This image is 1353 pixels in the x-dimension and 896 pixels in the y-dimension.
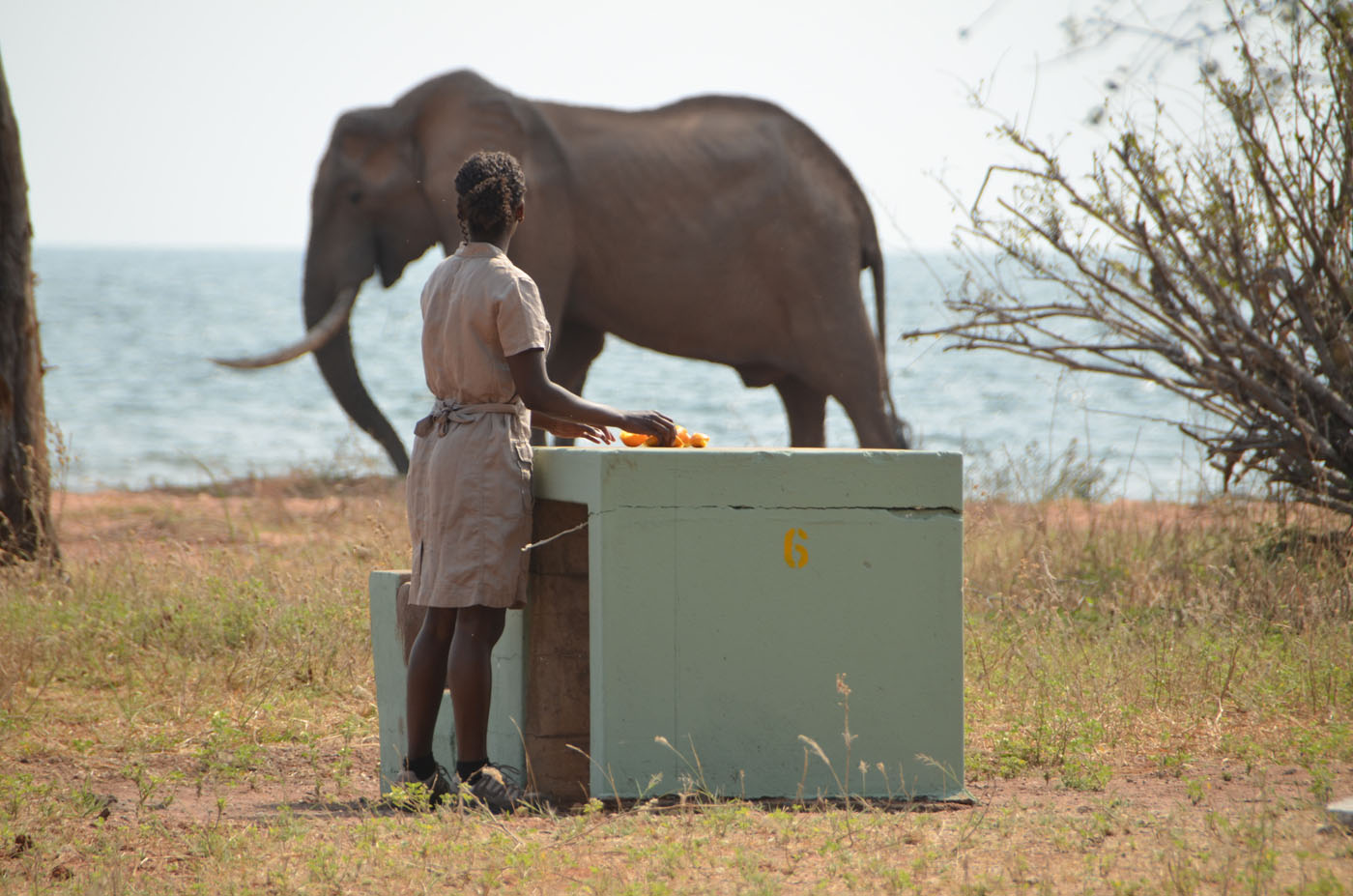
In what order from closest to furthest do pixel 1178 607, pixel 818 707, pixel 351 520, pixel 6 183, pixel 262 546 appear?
pixel 818 707 → pixel 1178 607 → pixel 6 183 → pixel 262 546 → pixel 351 520

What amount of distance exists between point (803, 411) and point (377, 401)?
23666 mm

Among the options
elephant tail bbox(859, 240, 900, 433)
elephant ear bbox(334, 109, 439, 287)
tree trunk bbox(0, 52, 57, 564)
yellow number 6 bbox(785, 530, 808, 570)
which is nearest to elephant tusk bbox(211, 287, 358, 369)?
elephant ear bbox(334, 109, 439, 287)

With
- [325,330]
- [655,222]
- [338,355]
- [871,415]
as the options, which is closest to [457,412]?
[655,222]

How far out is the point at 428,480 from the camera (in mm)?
4281

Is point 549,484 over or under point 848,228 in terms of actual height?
under

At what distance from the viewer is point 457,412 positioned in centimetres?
429

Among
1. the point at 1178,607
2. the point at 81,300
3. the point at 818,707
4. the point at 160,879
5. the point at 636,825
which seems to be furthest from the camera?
the point at 81,300

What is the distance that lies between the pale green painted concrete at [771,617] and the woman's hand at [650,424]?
15cm

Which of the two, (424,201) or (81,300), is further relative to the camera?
(81,300)

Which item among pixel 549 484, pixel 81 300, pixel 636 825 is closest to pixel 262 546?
pixel 549 484

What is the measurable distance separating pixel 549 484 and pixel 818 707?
101 centimetres

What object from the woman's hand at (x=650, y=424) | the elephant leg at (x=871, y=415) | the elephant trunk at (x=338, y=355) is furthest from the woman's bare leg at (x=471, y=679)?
the elephant trunk at (x=338, y=355)

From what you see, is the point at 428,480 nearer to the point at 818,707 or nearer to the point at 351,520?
the point at 818,707

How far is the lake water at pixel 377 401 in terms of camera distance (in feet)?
61.4
